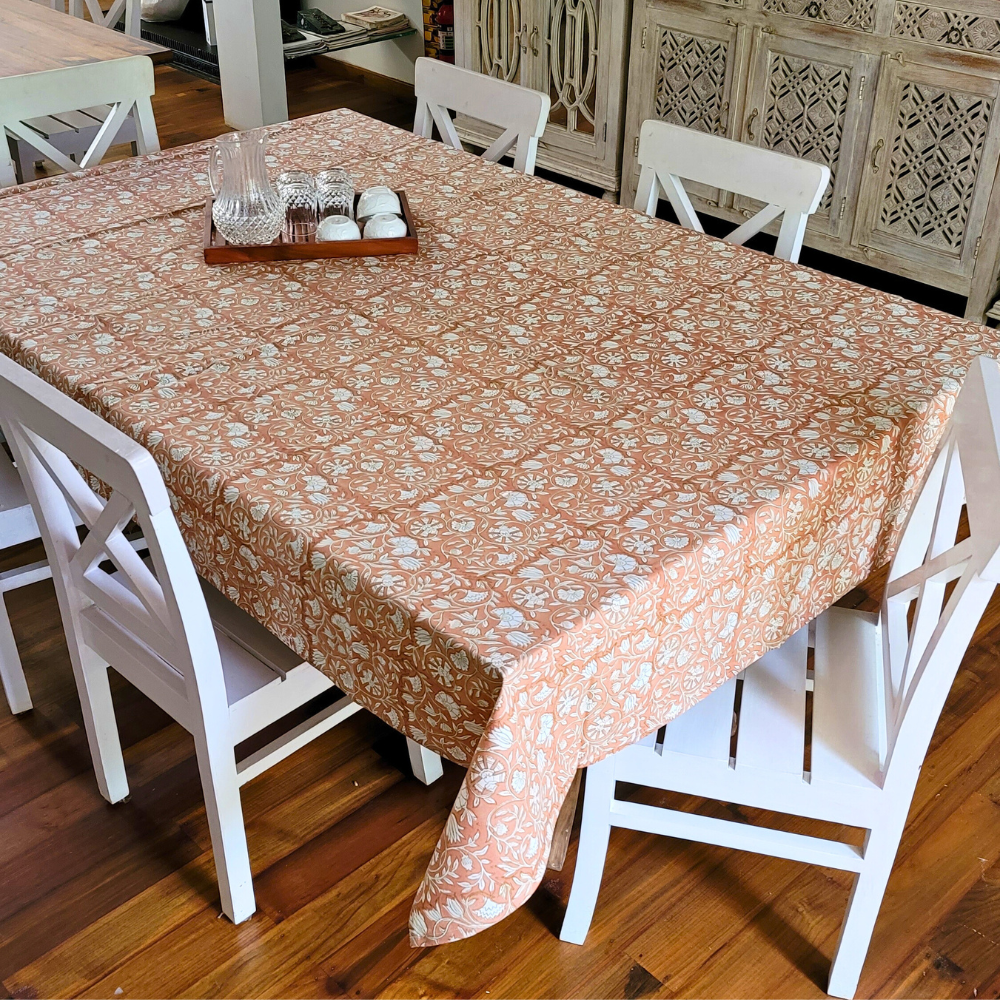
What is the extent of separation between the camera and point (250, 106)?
4.12m

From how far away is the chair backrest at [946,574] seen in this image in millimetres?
1111

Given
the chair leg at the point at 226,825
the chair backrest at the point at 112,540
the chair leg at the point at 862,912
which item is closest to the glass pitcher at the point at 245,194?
the chair backrest at the point at 112,540

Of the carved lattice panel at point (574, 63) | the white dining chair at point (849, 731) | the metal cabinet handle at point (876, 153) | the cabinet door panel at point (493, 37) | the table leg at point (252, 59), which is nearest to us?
the white dining chair at point (849, 731)

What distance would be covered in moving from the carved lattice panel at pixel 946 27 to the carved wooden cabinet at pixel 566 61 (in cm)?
93

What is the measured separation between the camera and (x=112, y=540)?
1.32m

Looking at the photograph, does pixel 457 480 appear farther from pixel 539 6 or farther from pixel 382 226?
pixel 539 6

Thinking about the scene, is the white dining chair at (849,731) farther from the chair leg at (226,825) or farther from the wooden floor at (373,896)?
the chair leg at (226,825)

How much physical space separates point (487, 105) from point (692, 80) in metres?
1.24

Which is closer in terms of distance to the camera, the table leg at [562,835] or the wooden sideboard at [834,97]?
the table leg at [562,835]

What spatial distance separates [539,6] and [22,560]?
97.4 inches

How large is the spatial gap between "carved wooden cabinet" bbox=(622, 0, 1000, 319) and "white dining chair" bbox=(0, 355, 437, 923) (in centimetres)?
219

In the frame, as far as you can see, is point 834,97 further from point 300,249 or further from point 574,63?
point 300,249

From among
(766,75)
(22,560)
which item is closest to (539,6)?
(766,75)

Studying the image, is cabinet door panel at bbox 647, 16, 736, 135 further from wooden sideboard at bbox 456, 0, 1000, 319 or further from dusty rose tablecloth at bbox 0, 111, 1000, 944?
dusty rose tablecloth at bbox 0, 111, 1000, 944
